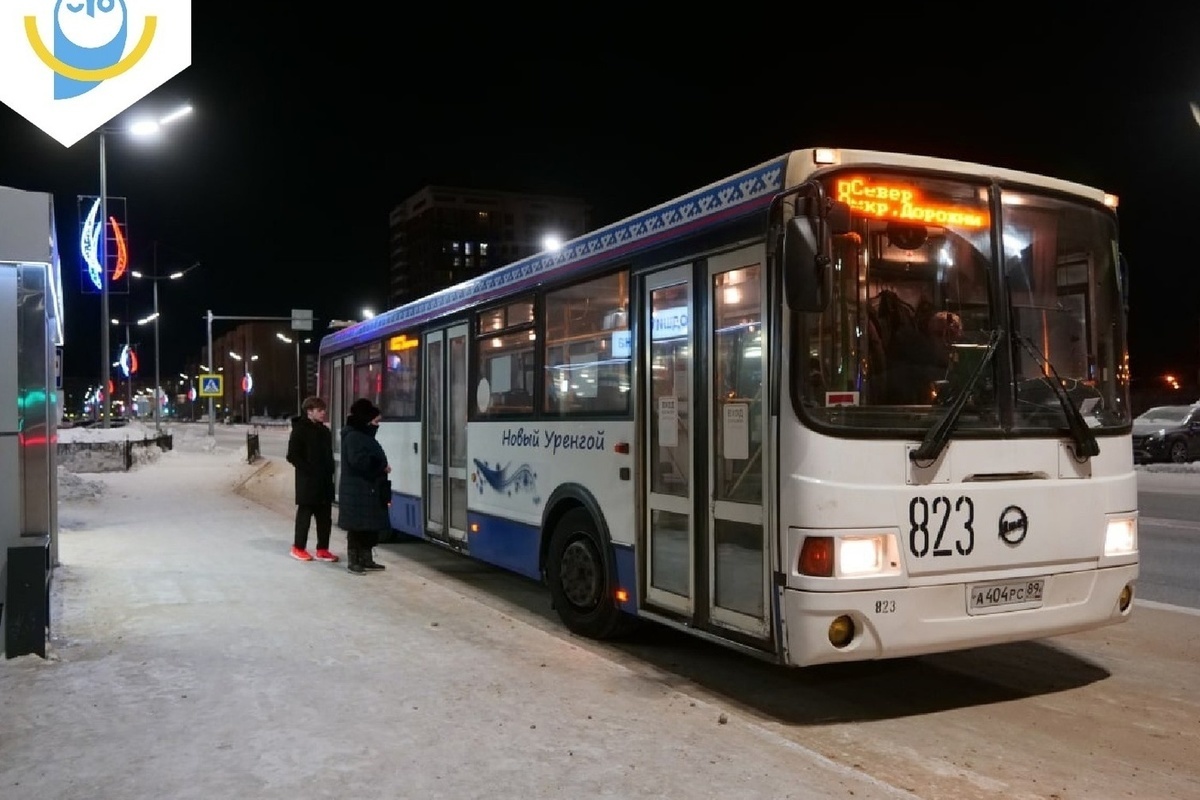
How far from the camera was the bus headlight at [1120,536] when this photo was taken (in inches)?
228

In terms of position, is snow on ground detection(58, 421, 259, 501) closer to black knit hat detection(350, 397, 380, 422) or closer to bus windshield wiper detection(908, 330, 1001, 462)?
black knit hat detection(350, 397, 380, 422)

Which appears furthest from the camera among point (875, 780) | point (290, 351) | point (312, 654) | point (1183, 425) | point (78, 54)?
point (290, 351)

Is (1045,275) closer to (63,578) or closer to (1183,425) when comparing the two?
(63,578)

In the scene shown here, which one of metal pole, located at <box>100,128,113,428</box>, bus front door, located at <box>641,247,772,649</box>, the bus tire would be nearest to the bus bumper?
bus front door, located at <box>641,247,772,649</box>

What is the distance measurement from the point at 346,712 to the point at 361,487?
4918 mm

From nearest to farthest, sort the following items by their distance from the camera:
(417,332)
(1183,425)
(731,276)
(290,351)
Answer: (731,276) → (417,332) → (1183,425) → (290,351)

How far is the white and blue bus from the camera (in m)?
5.14

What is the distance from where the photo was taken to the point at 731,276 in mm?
5953

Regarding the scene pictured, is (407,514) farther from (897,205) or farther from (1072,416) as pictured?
(1072,416)

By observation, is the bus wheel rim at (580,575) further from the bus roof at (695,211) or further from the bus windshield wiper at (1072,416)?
the bus windshield wiper at (1072,416)

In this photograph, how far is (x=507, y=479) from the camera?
29.0 feet

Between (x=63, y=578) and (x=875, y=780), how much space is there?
8.08 meters

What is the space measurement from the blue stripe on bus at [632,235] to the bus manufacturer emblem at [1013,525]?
220 cm

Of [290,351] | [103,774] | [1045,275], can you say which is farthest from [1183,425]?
[290,351]
